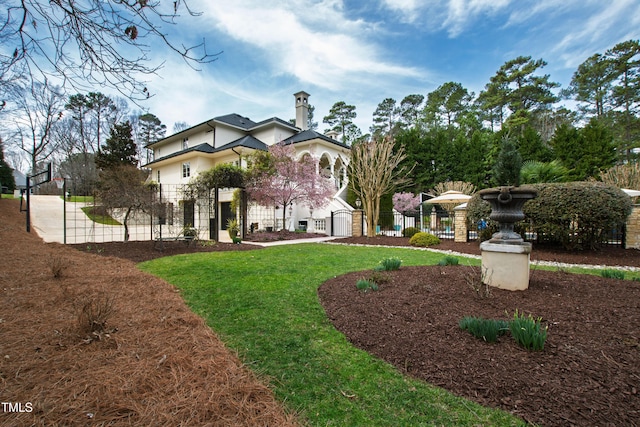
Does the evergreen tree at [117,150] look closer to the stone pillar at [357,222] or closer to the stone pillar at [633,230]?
the stone pillar at [357,222]

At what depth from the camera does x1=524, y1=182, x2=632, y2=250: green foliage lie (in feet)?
22.9

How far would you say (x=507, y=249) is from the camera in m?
3.71

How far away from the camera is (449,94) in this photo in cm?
3569

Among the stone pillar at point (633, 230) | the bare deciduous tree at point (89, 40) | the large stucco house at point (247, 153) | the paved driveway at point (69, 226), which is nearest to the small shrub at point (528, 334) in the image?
the bare deciduous tree at point (89, 40)

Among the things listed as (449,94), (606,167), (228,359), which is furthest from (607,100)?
(228,359)

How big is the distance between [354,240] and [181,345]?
10469mm

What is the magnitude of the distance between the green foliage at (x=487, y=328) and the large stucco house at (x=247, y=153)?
14.3 m

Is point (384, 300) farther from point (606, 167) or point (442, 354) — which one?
point (606, 167)

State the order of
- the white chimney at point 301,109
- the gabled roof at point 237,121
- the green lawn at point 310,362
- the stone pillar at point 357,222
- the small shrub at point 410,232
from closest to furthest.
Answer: the green lawn at point 310,362, the small shrub at point 410,232, the stone pillar at point 357,222, the gabled roof at point 237,121, the white chimney at point 301,109

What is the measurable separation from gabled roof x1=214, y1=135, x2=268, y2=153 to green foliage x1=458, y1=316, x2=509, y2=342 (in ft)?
61.3

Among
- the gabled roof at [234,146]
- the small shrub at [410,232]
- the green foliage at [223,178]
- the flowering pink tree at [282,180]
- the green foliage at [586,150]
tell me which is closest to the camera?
the small shrub at [410,232]

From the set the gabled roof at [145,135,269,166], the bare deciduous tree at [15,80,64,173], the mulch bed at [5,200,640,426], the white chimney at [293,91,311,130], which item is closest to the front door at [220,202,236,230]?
the gabled roof at [145,135,269,166]

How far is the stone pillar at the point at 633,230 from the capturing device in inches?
317

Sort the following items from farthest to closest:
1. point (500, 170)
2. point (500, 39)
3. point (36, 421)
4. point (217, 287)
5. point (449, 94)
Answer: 1. point (449, 94)
2. point (500, 170)
3. point (500, 39)
4. point (217, 287)
5. point (36, 421)
